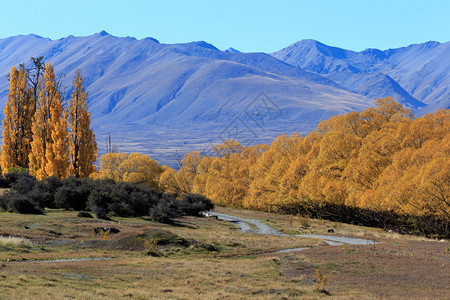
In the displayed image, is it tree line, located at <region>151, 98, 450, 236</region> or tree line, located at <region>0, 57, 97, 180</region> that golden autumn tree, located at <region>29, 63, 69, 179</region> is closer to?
tree line, located at <region>0, 57, 97, 180</region>

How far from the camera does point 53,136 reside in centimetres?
6203

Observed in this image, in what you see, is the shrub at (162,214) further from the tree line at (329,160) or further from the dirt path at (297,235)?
the tree line at (329,160)

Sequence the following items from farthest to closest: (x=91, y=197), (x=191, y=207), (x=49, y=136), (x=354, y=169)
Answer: (x=191, y=207) < (x=49, y=136) < (x=354, y=169) < (x=91, y=197)

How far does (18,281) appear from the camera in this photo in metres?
20.2

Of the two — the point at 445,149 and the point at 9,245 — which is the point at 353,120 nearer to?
the point at 445,149

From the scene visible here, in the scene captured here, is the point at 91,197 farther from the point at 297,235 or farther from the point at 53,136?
the point at 297,235

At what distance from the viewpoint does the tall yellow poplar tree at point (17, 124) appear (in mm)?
75500

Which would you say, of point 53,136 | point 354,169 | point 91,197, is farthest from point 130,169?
point 354,169

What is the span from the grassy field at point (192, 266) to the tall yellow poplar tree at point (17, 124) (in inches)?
1451

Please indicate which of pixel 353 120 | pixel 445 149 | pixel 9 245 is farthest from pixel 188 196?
pixel 9 245

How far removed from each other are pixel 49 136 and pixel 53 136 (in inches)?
109

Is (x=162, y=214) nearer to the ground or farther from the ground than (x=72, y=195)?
nearer to the ground

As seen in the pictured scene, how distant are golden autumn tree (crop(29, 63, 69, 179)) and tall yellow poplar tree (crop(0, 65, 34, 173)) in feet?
33.6

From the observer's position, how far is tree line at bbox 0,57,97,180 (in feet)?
205
